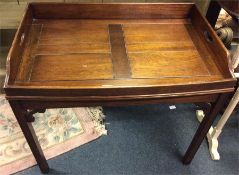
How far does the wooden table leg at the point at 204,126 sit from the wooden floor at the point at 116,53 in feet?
0.38

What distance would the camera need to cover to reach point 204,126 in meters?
1.15

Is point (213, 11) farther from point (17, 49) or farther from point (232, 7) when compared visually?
point (17, 49)

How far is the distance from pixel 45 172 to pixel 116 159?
1.24 feet

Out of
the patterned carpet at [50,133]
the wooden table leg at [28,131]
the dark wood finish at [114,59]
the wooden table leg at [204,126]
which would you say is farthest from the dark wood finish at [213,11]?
the wooden table leg at [28,131]

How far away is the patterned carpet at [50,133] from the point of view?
1.37 meters

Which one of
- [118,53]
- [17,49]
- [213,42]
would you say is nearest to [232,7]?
[213,42]

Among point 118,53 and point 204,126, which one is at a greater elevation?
point 118,53

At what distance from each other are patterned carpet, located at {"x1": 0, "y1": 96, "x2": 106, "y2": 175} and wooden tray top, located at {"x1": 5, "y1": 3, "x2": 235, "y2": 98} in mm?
614

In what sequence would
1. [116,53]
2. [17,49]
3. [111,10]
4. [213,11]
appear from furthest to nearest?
1. [213,11]
2. [111,10]
3. [116,53]
4. [17,49]

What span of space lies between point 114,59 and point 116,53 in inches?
1.5

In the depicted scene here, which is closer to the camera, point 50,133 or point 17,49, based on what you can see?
point 17,49

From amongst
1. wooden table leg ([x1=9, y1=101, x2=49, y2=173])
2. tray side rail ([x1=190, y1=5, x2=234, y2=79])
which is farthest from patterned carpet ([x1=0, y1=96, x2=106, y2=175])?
tray side rail ([x1=190, y1=5, x2=234, y2=79])

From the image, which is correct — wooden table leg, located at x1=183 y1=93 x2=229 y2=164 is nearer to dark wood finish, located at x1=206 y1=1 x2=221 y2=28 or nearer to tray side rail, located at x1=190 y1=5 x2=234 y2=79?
tray side rail, located at x1=190 y1=5 x2=234 y2=79

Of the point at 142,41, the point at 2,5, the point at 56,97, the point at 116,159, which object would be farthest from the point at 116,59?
the point at 2,5
